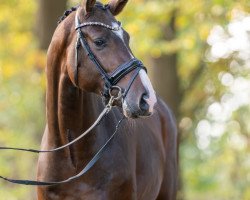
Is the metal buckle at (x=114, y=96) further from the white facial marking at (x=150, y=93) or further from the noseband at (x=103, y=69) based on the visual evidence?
the white facial marking at (x=150, y=93)

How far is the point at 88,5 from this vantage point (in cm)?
582

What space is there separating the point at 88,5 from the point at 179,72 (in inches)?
459

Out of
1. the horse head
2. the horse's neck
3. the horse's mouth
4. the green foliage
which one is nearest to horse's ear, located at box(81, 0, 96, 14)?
the horse head

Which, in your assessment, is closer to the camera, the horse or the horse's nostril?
the horse's nostril

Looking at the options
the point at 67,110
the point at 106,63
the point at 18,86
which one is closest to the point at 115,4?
the point at 106,63

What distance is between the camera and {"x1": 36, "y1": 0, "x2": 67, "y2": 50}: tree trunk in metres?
12.0

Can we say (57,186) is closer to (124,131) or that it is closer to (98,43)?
(124,131)

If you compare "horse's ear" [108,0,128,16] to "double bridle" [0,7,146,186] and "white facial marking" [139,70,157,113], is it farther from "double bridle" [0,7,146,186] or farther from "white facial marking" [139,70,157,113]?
"white facial marking" [139,70,157,113]

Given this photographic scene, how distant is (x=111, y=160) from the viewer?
245 inches

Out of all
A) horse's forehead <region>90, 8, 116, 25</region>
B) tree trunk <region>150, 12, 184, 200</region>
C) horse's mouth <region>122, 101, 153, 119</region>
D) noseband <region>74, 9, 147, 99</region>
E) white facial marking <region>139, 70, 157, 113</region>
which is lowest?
tree trunk <region>150, 12, 184, 200</region>

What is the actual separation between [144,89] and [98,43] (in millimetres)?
528

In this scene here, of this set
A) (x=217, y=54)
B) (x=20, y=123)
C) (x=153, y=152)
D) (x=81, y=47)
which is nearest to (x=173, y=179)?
(x=153, y=152)

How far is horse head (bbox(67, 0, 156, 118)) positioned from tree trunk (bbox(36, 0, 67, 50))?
613cm

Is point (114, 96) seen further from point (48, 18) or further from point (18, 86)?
point (18, 86)
